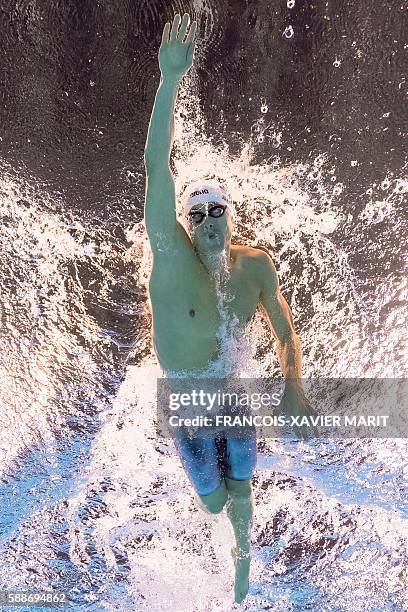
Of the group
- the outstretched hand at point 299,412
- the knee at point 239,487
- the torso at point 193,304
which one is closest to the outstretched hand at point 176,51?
the torso at point 193,304

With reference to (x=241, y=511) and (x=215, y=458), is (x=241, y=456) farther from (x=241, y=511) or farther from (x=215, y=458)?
(x=241, y=511)

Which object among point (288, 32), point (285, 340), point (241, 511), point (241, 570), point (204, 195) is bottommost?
point (241, 570)

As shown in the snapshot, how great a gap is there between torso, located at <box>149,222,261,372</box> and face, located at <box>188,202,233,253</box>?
0.04 metres

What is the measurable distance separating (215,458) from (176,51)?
4.61ft

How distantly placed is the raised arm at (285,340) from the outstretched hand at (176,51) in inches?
27.5

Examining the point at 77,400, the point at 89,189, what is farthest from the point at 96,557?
the point at 89,189

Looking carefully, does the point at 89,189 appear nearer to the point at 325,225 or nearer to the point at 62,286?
the point at 62,286

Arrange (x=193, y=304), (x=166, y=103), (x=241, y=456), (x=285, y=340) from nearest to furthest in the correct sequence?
(x=166, y=103) → (x=193, y=304) → (x=285, y=340) → (x=241, y=456)

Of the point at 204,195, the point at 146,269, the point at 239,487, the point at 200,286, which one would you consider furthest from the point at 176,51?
the point at 239,487

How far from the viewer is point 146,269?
2.98 m

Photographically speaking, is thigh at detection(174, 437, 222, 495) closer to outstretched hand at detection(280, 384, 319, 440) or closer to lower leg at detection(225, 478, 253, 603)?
lower leg at detection(225, 478, 253, 603)

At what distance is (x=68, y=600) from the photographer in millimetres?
3738

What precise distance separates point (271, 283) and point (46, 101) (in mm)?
1364

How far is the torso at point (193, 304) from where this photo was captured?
2.00 meters
